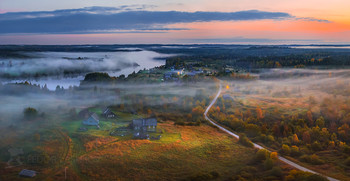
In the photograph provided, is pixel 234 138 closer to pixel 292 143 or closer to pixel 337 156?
pixel 292 143

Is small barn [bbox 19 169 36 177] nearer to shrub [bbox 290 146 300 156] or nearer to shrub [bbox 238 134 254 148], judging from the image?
shrub [bbox 238 134 254 148]

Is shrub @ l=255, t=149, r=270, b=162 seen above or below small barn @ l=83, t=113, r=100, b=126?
below

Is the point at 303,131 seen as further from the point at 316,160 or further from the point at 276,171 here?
the point at 276,171

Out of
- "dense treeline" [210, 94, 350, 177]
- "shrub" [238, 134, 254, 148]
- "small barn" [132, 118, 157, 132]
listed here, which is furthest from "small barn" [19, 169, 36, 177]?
"dense treeline" [210, 94, 350, 177]

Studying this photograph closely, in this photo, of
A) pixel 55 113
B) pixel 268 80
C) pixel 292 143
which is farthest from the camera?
pixel 268 80

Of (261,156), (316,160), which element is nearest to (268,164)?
(261,156)

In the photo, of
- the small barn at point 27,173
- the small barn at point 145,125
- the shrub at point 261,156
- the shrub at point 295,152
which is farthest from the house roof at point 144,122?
the shrub at point 295,152

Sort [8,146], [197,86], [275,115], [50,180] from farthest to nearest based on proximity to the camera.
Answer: [197,86], [275,115], [8,146], [50,180]

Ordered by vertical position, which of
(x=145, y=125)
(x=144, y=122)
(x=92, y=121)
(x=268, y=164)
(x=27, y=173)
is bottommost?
(x=268, y=164)

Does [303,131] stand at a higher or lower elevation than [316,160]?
lower

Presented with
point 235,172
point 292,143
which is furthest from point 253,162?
point 292,143

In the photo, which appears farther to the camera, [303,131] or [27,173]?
[303,131]
